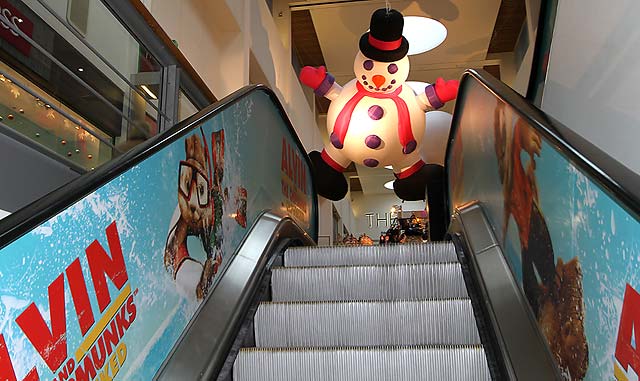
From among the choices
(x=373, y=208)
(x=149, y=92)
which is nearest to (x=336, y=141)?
(x=149, y=92)

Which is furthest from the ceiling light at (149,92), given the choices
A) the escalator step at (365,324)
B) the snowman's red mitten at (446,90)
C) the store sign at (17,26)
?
the snowman's red mitten at (446,90)

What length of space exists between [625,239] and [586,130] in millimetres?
2843

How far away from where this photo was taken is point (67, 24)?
352 centimetres

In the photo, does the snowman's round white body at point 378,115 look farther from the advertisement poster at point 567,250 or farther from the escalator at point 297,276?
the advertisement poster at point 567,250

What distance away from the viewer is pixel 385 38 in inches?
252

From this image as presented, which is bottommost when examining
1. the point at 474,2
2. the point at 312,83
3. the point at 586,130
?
the point at 586,130

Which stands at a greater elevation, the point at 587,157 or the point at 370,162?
the point at 370,162

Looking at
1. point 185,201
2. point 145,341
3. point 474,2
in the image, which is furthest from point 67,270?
point 474,2

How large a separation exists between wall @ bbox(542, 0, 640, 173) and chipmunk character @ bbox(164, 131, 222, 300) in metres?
2.24

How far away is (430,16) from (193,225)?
790cm

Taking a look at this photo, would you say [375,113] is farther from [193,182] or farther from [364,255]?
[193,182]

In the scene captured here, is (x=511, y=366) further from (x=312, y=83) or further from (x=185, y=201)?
(x=312, y=83)

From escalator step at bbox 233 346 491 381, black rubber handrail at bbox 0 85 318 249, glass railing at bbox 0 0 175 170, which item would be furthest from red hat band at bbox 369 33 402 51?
escalator step at bbox 233 346 491 381

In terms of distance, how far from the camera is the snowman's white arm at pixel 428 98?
6977mm
